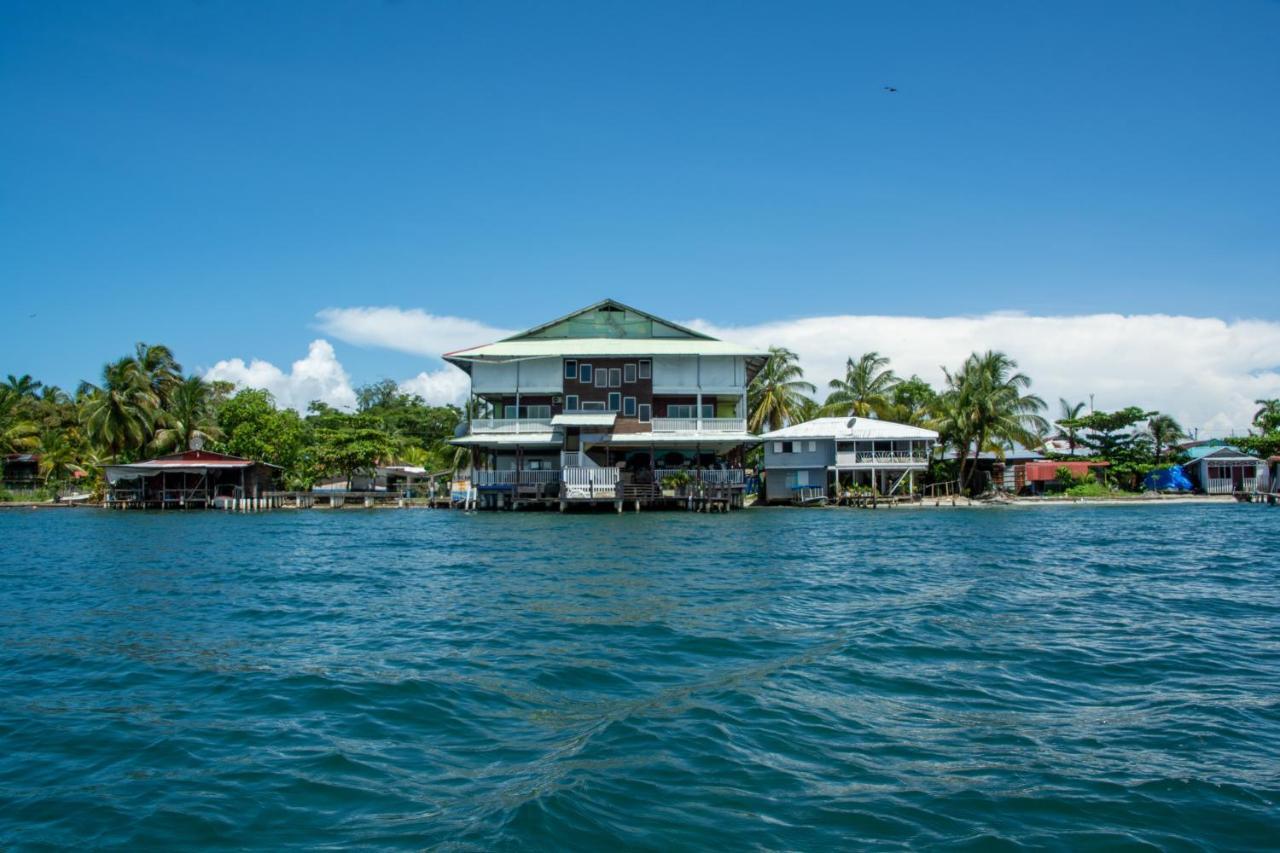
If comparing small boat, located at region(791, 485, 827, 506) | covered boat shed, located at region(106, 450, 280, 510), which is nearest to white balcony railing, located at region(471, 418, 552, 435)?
small boat, located at region(791, 485, 827, 506)

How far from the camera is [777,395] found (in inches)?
2019

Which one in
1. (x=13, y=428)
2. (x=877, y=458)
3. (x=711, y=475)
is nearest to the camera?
(x=711, y=475)

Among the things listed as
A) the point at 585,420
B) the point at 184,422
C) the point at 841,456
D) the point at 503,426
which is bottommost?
the point at 841,456

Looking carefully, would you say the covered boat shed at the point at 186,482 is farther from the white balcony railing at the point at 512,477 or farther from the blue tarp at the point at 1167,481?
the blue tarp at the point at 1167,481

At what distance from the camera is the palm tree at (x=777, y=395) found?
50969mm

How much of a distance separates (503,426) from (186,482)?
21909 millimetres

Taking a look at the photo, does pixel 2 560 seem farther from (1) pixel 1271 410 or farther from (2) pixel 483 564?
(1) pixel 1271 410

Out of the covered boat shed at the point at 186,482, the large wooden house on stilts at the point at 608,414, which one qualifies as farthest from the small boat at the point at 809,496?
the covered boat shed at the point at 186,482

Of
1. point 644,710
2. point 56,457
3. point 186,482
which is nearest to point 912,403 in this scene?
point 186,482

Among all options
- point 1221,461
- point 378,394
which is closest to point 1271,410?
point 1221,461

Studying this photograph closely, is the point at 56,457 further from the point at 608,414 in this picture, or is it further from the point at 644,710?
the point at 644,710

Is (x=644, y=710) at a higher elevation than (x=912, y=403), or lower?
lower

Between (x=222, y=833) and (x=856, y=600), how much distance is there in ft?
31.8

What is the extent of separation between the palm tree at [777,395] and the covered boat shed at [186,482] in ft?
96.7
